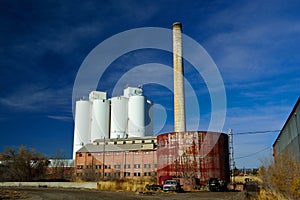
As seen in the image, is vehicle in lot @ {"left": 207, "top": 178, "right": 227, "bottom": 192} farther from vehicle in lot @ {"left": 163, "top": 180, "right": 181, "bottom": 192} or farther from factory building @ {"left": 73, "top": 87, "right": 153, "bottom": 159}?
factory building @ {"left": 73, "top": 87, "right": 153, "bottom": 159}

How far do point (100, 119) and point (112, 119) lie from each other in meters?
2.79

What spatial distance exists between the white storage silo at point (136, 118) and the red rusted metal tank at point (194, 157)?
2878 cm

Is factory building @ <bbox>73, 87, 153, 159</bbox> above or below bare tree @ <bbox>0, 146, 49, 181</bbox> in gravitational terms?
above

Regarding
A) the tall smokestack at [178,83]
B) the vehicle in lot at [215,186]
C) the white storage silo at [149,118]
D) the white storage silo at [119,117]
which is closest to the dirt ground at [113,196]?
the vehicle in lot at [215,186]

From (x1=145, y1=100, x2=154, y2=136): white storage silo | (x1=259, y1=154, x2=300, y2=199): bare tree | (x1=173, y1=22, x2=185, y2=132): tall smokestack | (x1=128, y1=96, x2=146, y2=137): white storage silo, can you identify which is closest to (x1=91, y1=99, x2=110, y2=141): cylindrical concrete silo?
(x1=128, y1=96, x2=146, y2=137): white storage silo

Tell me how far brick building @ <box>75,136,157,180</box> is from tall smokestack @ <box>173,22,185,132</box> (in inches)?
641

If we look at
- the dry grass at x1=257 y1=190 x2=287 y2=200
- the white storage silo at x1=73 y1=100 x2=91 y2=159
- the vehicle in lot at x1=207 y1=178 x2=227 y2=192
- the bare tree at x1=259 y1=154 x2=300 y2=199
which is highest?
the white storage silo at x1=73 y1=100 x2=91 y2=159

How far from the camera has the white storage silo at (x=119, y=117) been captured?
67562 mm

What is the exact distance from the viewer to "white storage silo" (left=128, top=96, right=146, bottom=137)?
218ft

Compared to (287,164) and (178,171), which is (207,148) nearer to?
(178,171)

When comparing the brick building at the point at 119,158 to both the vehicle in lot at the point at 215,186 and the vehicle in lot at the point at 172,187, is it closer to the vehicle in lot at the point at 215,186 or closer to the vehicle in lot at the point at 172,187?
the vehicle in lot at the point at 215,186

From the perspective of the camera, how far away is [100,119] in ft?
226

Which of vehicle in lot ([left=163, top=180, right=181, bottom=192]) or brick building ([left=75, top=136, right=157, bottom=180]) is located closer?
vehicle in lot ([left=163, top=180, right=181, bottom=192])

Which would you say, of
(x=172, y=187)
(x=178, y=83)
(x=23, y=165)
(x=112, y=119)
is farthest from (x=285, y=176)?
(x=112, y=119)
